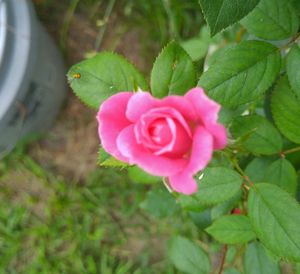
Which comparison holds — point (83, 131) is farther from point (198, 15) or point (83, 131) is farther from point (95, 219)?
point (198, 15)

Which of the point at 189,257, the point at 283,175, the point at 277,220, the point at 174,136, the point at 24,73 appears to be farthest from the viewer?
the point at 24,73

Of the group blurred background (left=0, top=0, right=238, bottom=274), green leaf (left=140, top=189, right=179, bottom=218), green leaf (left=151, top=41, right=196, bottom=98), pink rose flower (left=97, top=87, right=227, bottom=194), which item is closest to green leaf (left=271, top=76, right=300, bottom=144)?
green leaf (left=151, top=41, right=196, bottom=98)

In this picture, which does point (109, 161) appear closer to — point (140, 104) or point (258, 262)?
point (140, 104)

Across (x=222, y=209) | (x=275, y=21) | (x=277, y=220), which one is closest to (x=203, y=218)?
(x=222, y=209)

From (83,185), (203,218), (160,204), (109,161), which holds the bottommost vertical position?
(83,185)

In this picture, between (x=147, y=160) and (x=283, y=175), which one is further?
(x=283, y=175)

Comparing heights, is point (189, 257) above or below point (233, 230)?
below
